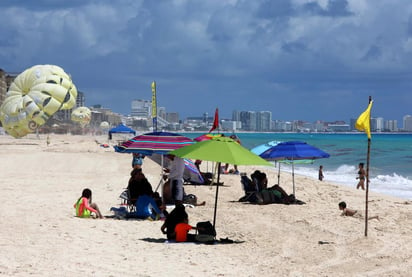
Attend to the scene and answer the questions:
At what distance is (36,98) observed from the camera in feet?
128

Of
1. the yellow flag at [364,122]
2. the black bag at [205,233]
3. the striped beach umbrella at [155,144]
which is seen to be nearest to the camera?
the yellow flag at [364,122]

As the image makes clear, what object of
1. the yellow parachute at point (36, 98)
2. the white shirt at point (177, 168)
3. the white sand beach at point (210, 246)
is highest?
the yellow parachute at point (36, 98)

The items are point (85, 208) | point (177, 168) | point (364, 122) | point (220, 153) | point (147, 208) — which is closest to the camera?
point (364, 122)

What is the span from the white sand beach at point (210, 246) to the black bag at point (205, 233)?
245 millimetres

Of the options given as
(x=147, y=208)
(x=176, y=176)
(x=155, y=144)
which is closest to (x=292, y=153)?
(x=176, y=176)

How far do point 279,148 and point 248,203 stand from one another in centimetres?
153

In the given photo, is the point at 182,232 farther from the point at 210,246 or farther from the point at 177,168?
the point at 177,168

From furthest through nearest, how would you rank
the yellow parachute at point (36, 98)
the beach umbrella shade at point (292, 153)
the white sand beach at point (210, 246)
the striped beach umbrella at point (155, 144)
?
the yellow parachute at point (36, 98), the beach umbrella shade at point (292, 153), the striped beach umbrella at point (155, 144), the white sand beach at point (210, 246)

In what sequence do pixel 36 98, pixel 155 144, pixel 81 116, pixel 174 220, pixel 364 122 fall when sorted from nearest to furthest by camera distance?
pixel 364 122 → pixel 174 220 → pixel 155 144 → pixel 36 98 → pixel 81 116

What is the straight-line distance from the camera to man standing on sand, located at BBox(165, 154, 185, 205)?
12.0m

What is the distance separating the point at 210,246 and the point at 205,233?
0.28 meters

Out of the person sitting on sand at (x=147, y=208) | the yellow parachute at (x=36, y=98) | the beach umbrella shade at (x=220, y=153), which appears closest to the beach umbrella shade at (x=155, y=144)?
the person sitting on sand at (x=147, y=208)

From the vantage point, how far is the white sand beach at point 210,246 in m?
6.98

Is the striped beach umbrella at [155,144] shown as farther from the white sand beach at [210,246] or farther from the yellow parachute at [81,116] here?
the yellow parachute at [81,116]
